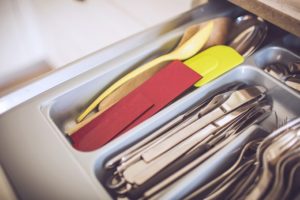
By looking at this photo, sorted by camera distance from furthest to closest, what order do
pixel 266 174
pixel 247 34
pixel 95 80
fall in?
pixel 247 34, pixel 95 80, pixel 266 174

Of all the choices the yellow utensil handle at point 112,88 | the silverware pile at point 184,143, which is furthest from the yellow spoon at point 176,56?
the silverware pile at point 184,143

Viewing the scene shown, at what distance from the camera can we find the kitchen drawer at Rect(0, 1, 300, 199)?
0.38 m

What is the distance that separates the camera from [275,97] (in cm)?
53

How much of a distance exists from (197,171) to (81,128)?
0.74 ft

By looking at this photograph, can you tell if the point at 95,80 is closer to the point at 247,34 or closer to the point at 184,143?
the point at 184,143

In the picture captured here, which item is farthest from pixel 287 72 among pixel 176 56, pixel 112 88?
→ pixel 112 88

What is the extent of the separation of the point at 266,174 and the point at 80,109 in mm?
360

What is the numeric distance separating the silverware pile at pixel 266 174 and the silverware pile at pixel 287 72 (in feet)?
0.52

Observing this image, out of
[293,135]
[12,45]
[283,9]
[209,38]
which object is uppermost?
[12,45]

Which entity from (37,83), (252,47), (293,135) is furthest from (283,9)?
(37,83)

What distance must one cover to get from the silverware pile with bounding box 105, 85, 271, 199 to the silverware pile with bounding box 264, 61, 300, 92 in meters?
0.08

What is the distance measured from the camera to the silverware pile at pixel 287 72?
55cm

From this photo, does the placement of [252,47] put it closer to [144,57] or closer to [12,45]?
[144,57]

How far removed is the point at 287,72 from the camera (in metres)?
0.58
